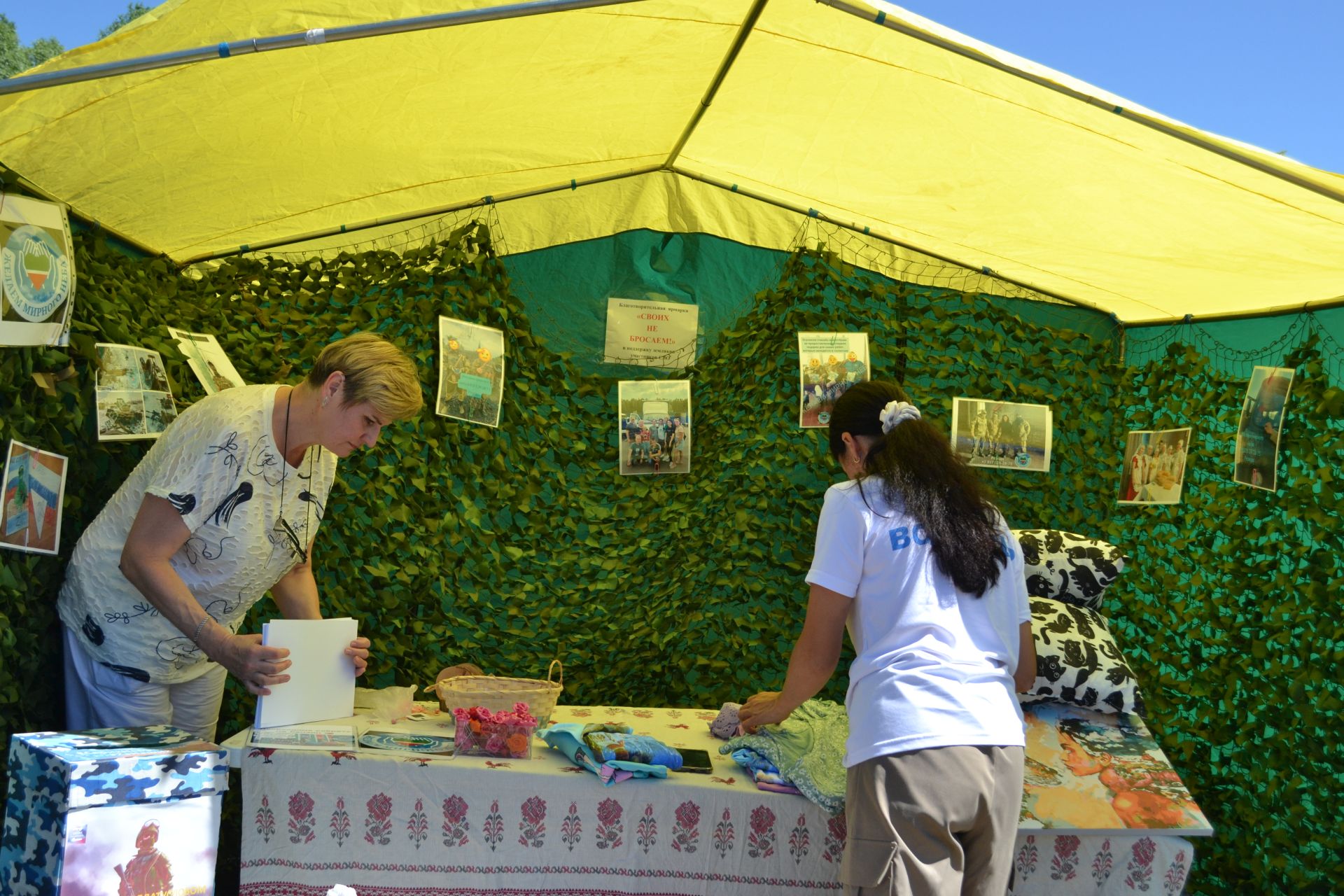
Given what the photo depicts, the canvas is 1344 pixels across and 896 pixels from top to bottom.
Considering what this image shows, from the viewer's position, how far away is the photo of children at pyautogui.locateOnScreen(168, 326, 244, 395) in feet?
11.2

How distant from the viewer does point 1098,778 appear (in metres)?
3.11

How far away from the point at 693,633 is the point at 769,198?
1.70 metres

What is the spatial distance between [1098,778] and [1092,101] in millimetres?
1830

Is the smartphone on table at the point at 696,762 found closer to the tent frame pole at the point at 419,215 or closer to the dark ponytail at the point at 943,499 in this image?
the dark ponytail at the point at 943,499

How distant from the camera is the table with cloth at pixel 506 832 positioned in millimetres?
2830

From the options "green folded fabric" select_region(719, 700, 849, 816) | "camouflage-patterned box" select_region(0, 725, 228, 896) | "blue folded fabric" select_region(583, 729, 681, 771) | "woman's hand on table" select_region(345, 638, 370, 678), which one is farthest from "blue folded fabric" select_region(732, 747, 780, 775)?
"camouflage-patterned box" select_region(0, 725, 228, 896)

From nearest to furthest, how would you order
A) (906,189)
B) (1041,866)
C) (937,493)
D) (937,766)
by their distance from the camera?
(937,766) → (937,493) → (1041,866) → (906,189)

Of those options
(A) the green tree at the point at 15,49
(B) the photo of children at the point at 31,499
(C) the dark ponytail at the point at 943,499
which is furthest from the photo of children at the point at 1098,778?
(A) the green tree at the point at 15,49

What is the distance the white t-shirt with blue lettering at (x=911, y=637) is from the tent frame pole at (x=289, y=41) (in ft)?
3.99

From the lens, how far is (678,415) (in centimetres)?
433

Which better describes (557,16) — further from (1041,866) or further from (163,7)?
(1041,866)

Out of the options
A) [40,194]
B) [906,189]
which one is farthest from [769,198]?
[40,194]

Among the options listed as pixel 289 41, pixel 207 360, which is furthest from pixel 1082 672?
pixel 207 360

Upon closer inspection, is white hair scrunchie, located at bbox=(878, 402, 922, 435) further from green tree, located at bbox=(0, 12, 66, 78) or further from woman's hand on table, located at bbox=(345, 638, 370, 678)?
green tree, located at bbox=(0, 12, 66, 78)
